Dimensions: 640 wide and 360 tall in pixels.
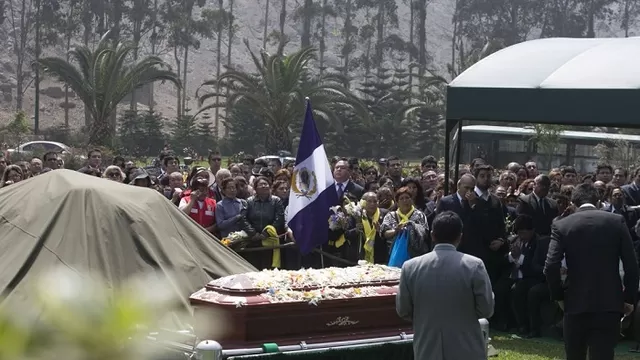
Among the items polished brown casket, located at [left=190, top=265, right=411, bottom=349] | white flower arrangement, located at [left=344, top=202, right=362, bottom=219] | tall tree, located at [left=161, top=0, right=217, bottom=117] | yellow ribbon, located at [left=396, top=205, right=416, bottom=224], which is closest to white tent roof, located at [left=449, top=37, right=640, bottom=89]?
yellow ribbon, located at [left=396, top=205, right=416, bottom=224]

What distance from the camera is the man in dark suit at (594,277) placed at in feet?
24.9

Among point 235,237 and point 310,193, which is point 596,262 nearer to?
point 310,193

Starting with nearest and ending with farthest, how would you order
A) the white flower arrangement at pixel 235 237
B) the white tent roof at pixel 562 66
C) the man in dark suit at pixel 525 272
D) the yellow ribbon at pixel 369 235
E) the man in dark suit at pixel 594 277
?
the man in dark suit at pixel 594 277 < the white tent roof at pixel 562 66 < the white flower arrangement at pixel 235 237 < the man in dark suit at pixel 525 272 < the yellow ribbon at pixel 369 235

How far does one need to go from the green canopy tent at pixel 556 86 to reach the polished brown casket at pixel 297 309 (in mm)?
4405

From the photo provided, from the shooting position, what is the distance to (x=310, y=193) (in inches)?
419

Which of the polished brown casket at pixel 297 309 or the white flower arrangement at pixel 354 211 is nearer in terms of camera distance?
the polished brown casket at pixel 297 309

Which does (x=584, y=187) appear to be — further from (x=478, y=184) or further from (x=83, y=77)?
(x=83, y=77)

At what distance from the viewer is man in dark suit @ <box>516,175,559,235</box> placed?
40.8 ft

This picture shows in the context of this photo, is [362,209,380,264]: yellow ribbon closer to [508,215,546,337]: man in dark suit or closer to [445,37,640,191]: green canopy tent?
[445,37,640,191]: green canopy tent

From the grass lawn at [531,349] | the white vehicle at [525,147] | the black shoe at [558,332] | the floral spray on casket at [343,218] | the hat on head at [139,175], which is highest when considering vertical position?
the white vehicle at [525,147]

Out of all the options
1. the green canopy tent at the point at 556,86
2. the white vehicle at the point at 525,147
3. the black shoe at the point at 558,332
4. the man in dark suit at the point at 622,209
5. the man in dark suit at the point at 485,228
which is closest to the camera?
the green canopy tent at the point at 556,86

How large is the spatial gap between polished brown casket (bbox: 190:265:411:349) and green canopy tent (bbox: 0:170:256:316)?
0.29 metres

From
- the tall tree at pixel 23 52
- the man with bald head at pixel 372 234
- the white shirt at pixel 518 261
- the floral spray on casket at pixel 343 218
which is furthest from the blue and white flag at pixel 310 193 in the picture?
the tall tree at pixel 23 52

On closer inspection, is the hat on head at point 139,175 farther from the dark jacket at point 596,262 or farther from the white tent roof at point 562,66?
the dark jacket at point 596,262
